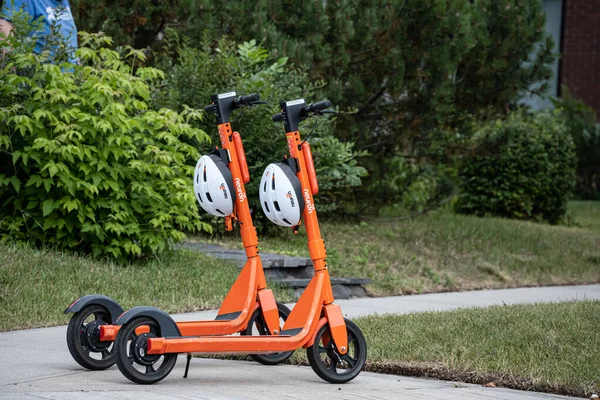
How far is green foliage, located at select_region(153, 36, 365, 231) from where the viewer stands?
30.6ft

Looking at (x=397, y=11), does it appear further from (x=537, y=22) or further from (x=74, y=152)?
(x=74, y=152)

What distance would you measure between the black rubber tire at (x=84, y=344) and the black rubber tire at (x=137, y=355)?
325 mm

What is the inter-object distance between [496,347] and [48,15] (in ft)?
15.7

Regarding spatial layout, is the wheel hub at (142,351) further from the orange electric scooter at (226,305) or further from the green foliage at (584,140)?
the green foliage at (584,140)

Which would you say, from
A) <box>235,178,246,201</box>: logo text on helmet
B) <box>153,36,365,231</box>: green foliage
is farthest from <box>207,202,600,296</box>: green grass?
<box>235,178,246,201</box>: logo text on helmet

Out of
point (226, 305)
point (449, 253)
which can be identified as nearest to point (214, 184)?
point (226, 305)

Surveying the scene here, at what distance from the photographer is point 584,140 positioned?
20.5m

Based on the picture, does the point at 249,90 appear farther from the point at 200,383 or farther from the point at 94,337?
the point at 200,383

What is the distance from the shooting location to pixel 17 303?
6414 millimetres

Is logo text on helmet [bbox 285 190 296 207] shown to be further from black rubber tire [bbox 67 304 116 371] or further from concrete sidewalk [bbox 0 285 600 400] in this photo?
black rubber tire [bbox 67 304 116 371]

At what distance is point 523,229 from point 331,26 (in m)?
4.15

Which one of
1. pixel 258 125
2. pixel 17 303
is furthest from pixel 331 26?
pixel 17 303

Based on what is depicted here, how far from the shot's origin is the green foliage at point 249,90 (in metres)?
9.32

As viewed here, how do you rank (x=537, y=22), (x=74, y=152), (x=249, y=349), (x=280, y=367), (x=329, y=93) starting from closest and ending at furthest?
(x=249, y=349)
(x=280, y=367)
(x=74, y=152)
(x=329, y=93)
(x=537, y=22)
